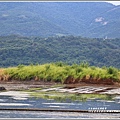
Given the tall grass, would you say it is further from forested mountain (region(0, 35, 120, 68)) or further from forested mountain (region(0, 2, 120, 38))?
forested mountain (region(0, 2, 120, 38))

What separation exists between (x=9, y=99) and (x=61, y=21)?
2295 inches

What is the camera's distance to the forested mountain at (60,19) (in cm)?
6038

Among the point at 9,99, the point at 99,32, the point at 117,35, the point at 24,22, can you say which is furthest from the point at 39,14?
the point at 9,99

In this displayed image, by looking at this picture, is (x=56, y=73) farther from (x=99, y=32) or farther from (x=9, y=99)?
(x=99, y=32)

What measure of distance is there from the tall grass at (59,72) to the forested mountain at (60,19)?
27.4 meters

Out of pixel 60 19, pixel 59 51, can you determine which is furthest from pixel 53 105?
pixel 60 19

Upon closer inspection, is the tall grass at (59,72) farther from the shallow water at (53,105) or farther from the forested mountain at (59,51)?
the shallow water at (53,105)

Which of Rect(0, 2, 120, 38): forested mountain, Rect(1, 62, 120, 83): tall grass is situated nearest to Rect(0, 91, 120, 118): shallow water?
Rect(1, 62, 120, 83): tall grass

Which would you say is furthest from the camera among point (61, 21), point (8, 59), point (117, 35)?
point (61, 21)

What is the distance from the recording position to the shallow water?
12.2 m

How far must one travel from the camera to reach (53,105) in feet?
47.9

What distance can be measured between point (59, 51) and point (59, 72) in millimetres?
13778

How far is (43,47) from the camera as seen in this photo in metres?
39.7

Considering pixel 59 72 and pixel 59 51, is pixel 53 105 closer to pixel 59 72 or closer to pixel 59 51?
pixel 59 72
